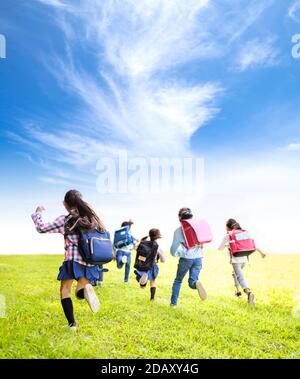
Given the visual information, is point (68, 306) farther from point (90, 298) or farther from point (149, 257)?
point (149, 257)

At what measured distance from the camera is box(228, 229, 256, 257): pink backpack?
944 centimetres

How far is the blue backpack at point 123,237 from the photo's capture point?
11352mm

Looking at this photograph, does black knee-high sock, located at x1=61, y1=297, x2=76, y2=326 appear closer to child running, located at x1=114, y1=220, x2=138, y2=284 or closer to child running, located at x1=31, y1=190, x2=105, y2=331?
child running, located at x1=31, y1=190, x2=105, y2=331

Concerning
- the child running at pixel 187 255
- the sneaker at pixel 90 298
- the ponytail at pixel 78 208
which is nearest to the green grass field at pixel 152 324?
the sneaker at pixel 90 298

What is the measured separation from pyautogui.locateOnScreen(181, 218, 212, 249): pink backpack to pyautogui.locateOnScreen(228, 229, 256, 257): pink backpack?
1.58 meters

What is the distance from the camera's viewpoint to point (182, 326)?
7.25m

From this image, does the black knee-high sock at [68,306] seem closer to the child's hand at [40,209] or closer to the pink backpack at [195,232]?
the child's hand at [40,209]

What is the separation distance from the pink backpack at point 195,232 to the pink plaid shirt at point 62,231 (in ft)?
8.57

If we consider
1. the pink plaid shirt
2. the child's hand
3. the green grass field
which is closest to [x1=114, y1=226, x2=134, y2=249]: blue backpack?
the green grass field

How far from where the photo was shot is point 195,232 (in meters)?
7.97

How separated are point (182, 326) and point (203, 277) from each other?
27.0ft

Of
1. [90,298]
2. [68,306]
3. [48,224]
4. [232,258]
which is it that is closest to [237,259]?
[232,258]

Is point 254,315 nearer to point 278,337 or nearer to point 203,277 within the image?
point 278,337

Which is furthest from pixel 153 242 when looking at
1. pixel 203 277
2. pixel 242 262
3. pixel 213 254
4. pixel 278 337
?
pixel 213 254
